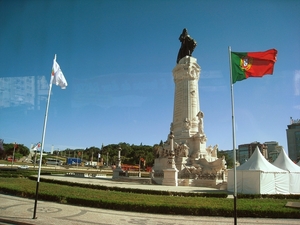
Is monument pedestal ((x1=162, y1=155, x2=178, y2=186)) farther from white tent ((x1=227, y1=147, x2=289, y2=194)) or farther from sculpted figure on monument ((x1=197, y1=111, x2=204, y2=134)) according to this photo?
sculpted figure on monument ((x1=197, y1=111, x2=204, y2=134))

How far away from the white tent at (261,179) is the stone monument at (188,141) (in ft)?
A: 22.9

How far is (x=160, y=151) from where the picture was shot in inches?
1423

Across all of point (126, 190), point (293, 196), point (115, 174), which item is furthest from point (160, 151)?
point (293, 196)

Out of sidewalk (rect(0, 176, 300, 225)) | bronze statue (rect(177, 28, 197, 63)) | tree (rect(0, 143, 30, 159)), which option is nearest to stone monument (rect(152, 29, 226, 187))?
bronze statue (rect(177, 28, 197, 63))

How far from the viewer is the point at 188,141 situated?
34844 mm

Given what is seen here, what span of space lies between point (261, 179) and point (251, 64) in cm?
1234

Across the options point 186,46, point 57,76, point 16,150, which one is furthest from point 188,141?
point 16,150

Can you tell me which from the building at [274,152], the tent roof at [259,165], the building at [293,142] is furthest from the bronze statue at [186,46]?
the building at [293,142]

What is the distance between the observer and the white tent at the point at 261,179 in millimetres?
19534

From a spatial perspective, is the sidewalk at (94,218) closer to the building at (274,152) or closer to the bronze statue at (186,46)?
the building at (274,152)

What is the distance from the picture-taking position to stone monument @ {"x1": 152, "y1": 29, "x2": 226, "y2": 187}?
2945 centimetres

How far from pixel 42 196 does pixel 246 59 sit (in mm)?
12541

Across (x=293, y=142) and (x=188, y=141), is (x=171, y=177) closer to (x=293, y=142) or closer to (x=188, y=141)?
(x=188, y=141)

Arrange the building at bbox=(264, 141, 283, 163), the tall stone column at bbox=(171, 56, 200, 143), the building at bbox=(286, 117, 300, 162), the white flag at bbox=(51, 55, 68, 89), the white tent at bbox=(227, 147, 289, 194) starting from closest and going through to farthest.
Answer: the white flag at bbox=(51, 55, 68, 89), the white tent at bbox=(227, 147, 289, 194), the tall stone column at bbox=(171, 56, 200, 143), the building at bbox=(264, 141, 283, 163), the building at bbox=(286, 117, 300, 162)
